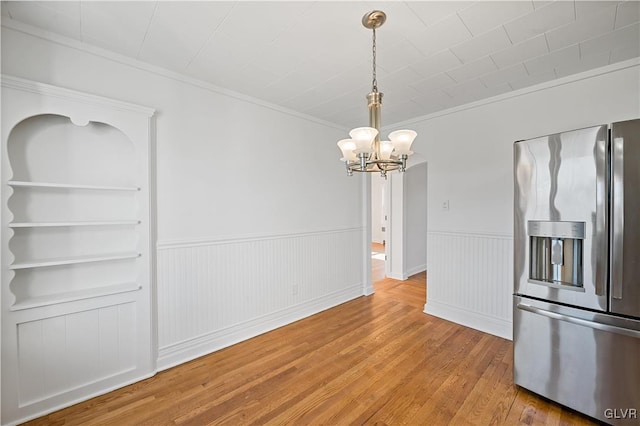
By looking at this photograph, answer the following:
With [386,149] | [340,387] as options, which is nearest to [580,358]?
[340,387]

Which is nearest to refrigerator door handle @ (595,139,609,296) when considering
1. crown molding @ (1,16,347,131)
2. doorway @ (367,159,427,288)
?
crown molding @ (1,16,347,131)

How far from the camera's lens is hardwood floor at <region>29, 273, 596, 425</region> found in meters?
1.87

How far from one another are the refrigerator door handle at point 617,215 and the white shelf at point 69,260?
3.46m

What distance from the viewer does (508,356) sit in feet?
8.61

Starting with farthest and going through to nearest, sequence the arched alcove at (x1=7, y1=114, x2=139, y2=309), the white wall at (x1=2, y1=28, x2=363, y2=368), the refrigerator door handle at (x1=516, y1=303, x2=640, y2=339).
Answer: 1. the white wall at (x1=2, y1=28, x2=363, y2=368)
2. the arched alcove at (x1=7, y1=114, x2=139, y2=309)
3. the refrigerator door handle at (x1=516, y1=303, x2=640, y2=339)

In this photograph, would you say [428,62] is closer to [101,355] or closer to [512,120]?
[512,120]

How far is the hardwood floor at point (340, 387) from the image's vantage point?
73.6 inches

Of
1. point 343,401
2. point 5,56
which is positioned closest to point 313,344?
point 343,401

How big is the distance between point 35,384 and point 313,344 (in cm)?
216

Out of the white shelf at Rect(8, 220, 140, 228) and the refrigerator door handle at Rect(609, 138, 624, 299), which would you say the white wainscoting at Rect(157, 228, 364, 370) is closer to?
the white shelf at Rect(8, 220, 140, 228)

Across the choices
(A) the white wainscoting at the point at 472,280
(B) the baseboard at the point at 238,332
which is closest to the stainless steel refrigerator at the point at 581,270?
(A) the white wainscoting at the point at 472,280

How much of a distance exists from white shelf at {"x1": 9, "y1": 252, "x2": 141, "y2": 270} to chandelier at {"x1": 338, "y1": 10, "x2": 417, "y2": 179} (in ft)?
6.44

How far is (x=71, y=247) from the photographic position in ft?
6.89

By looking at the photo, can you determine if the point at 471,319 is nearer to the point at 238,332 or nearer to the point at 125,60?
the point at 238,332
